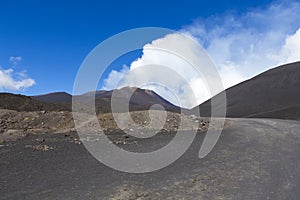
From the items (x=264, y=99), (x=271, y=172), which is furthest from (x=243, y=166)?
(x=264, y=99)

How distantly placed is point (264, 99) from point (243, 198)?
50.6 m

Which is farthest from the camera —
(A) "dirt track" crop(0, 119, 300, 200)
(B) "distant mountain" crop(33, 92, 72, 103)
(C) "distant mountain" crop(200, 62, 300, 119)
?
(B) "distant mountain" crop(33, 92, 72, 103)

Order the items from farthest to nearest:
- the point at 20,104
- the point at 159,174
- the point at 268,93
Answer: the point at 268,93
the point at 20,104
the point at 159,174

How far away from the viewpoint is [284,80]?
62125 mm

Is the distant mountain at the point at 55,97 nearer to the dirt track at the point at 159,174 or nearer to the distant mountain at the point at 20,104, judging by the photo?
the distant mountain at the point at 20,104

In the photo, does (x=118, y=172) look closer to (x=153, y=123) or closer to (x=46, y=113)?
(x=153, y=123)

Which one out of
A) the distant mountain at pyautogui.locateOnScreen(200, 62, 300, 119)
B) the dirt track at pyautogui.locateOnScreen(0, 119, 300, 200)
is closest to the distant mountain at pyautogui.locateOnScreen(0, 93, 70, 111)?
the dirt track at pyautogui.locateOnScreen(0, 119, 300, 200)

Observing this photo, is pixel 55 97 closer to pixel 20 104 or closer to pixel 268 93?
pixel 268 93

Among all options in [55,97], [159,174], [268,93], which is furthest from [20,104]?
[55,97]

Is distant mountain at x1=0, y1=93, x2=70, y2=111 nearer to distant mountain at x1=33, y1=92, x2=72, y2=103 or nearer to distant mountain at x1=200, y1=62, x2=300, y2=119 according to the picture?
distant mountain at x1=200, y1=62, x2=300, y2=119

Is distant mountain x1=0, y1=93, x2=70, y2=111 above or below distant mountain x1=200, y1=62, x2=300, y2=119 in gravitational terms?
below

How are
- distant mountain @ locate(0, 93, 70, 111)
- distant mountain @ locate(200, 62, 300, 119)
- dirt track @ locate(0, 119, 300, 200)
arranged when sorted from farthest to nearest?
distant mountain @ locate(200, 62, 300, 119) < distant mountain @ locate(0, 93, 70, 111) < dirt track @ locate(0, 119, 300, 200)

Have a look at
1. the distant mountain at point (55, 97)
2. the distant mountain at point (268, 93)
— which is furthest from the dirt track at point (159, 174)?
the distant mountain at point (55, 97)

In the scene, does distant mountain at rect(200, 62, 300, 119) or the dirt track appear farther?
distant mountain at rect(200, 62, 300, 119)
